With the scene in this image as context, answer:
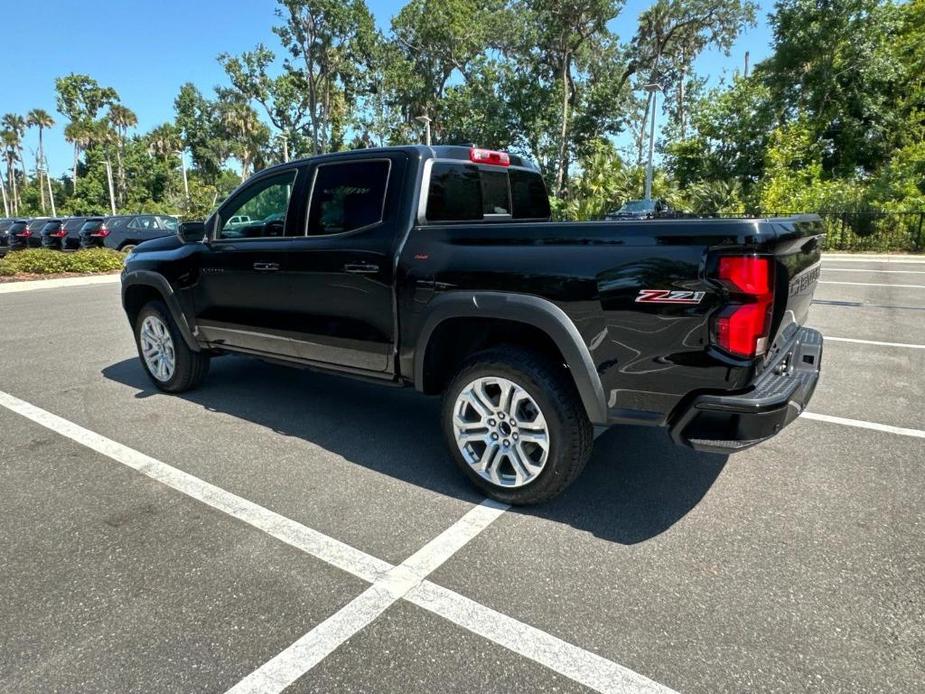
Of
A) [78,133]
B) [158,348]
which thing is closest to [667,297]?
[158,348]

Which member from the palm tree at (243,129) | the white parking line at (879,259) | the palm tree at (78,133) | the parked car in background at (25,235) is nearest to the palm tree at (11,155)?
the palm tree at (78,133)

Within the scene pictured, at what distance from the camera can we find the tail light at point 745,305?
245 cm

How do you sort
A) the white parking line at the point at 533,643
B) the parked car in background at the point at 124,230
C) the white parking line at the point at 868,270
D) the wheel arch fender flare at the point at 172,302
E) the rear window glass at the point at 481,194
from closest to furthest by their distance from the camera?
the white parking line at the point at 533,643 → the rear window glass at the point at 481,194 → the wheel arch fender flare at the point at 172,302 → the white parking line at the point at 868,270 → the parked car in background at the point at 124,230

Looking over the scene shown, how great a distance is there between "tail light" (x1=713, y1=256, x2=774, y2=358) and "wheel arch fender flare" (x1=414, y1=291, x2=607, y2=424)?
1.94 ft

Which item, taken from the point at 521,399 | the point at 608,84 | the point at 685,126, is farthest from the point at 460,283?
the point at 685,126

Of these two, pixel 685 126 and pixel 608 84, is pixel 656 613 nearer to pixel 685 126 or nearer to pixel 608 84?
pixel 608 84

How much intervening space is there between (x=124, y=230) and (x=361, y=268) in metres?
21.8

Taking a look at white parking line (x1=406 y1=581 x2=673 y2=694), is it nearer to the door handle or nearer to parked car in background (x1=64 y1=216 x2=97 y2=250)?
the door handle

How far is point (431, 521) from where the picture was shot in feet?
10.1

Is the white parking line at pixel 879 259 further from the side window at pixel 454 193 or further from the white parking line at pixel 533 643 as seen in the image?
the white parking line at pixel 533 643

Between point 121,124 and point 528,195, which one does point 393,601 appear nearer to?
point 528,195

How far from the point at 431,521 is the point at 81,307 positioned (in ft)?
35.2

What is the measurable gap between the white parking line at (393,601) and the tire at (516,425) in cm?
21

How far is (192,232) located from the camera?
15.3ft
